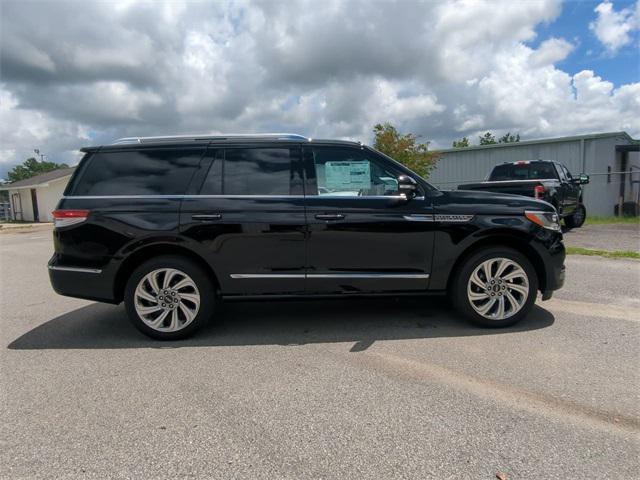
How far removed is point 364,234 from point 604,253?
6.59 meters

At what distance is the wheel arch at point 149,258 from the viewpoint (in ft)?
14.2

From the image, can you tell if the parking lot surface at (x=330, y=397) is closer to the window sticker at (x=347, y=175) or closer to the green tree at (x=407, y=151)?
the window sticker at (x=347, y=175)

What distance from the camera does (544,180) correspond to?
9.84m

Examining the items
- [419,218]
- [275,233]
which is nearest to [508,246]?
[419,218]

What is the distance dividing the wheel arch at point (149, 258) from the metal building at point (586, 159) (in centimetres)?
1803

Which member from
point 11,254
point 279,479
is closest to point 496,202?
point 279,479

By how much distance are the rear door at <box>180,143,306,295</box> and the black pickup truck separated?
6.16 m

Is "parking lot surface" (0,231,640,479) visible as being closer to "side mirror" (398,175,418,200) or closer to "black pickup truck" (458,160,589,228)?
"side mirror" (398,175,418,200)

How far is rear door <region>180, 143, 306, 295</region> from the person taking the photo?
427 centimetres

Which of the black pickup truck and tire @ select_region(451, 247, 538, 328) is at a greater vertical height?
the black pickup truck

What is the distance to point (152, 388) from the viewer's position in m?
3.37

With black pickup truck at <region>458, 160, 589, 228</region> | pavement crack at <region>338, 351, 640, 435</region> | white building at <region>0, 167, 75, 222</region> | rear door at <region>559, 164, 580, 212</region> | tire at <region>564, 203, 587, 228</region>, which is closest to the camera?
pavement crack at <region>338, 351, 640, 435</region>

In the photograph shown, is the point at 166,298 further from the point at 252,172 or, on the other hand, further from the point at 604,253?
the point at 604,253

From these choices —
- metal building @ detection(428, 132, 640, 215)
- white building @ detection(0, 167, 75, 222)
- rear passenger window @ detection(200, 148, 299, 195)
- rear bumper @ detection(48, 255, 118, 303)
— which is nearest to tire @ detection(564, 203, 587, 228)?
metal building @ detection(428, 132, 640, 215)
